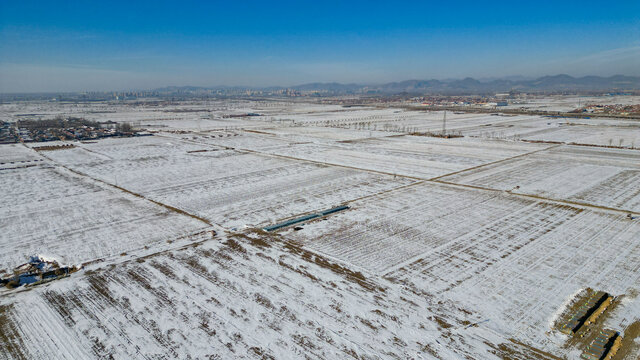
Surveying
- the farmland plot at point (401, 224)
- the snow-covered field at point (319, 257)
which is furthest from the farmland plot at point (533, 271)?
the farmland plot at point (401, 224)

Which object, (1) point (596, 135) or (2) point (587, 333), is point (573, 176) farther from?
(1) point (596, 135)

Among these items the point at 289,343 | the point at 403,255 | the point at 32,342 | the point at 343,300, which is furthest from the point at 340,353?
the point at 32,342

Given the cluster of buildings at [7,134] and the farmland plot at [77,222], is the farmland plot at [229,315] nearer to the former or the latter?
the farmland plot at [77,222]

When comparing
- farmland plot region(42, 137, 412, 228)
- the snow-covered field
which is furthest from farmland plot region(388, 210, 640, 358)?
farmland plot region(42, 137, 412, 228)

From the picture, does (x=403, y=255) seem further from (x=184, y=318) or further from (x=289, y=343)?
(x=184, y=318)

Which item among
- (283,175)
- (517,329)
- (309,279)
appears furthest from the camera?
(283,175)

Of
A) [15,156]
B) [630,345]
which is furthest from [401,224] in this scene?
[15,156]

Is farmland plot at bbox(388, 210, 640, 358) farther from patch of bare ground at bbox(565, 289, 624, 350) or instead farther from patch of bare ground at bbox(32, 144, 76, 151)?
patch of bare ground at bbox(32, 144, 76, 151)
